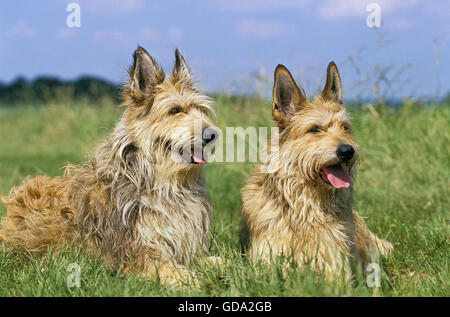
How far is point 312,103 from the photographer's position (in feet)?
13.9

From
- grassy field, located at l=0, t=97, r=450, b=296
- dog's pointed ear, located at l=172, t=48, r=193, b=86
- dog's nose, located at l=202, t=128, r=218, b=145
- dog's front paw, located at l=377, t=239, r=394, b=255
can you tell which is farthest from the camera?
dog's front paw, located at l=377, t=239, r=394, b=255

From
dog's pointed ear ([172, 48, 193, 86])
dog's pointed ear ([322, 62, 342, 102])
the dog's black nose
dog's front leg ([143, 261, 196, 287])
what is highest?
dog's pointed ear ([172, 48, 193, 86])

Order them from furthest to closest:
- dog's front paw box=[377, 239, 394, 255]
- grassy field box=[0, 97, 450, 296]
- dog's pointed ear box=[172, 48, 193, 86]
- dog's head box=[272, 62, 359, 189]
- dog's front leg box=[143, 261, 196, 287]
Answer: dog's front paw box=[377, 239, 394, 255]
dog's pointed ear box=[172, 48, 193, 86]
dog's head box=[272, 62, 359, 189]
dog's front leg box=[143, 261, 196, 287]
grassy field box=[0, 97, 450, 296]

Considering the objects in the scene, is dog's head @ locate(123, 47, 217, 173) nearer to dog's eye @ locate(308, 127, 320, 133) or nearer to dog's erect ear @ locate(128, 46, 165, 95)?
dog's erect ear @ locate(128, 46, 165, 95)

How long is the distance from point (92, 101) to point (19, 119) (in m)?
3.31

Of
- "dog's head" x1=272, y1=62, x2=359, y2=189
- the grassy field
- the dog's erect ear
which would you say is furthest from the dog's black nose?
the dog's erect ear

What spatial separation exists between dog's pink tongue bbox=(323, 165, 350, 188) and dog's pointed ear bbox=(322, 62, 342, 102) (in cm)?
67

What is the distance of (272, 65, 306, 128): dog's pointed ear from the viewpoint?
4059 millimetres

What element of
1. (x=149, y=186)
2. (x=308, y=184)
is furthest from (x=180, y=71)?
(x=308, y=184)

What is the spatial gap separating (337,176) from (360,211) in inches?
91.2

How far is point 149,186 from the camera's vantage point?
4047mm

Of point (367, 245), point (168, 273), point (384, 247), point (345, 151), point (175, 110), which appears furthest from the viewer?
point (384, 247)

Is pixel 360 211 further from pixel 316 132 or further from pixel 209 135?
pixel 209 135

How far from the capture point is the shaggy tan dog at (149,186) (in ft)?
13.1
